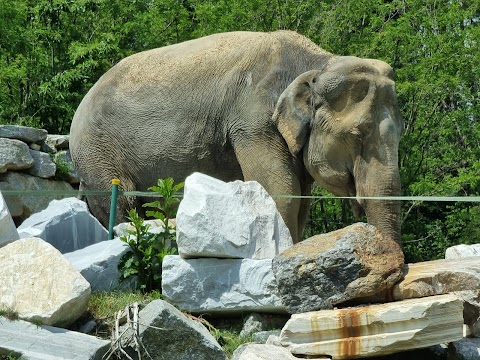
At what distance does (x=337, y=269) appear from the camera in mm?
6461

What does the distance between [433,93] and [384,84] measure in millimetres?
6985

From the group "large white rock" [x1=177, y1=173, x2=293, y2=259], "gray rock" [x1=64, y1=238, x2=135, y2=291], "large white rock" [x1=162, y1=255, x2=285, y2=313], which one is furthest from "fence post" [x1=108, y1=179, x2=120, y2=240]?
"large white rock" [x1=162, y1=255, x2=285, y2=313]

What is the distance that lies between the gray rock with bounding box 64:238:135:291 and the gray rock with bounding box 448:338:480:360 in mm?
2399

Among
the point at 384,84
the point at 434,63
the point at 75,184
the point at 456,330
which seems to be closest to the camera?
the point at 456,330

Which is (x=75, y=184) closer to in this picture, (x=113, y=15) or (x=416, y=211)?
(x=113, y=15)

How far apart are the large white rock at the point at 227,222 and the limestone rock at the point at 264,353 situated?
0.92 meters

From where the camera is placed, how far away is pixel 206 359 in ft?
21.6

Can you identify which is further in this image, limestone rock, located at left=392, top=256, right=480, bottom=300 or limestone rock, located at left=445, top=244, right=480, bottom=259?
limestone rock, located at left=445, top=244, right=480, bottom=259

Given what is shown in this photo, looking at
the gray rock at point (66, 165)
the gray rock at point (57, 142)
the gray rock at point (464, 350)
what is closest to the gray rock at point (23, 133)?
the gray rock at point (66, 165)

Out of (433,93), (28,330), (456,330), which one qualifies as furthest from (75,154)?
(433,93)

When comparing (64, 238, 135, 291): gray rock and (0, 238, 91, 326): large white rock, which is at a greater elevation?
(0, 238, 91, 326): large white rock

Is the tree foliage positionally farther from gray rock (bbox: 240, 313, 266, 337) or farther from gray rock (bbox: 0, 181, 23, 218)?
gray rock (bbox: 240, 313, 266, 337)

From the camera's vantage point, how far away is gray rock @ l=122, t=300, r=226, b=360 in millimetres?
6492

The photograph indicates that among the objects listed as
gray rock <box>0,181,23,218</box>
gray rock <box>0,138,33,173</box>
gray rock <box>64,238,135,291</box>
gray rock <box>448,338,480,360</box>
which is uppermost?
gray rock <box>64,238,135,291</box>
